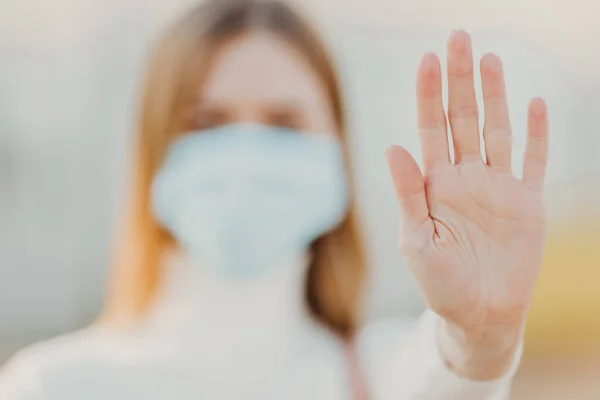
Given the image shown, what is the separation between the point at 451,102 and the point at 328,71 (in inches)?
9.0

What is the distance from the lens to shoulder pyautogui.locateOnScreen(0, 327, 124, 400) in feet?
2.27

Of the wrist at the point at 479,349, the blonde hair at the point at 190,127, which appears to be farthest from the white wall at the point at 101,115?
the wrist at the point at 479,349

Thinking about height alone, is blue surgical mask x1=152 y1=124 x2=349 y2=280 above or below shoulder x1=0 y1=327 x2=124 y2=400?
above

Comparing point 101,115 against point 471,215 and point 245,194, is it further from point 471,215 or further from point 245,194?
point 471,215

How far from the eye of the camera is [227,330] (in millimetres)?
689

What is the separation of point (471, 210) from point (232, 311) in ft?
0.88

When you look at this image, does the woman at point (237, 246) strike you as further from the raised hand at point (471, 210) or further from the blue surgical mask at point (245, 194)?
the raised hand at point (471, 210)

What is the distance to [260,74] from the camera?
69 centimetres

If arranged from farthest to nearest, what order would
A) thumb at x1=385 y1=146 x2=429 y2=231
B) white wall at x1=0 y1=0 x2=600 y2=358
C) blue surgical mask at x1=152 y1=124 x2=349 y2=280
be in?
1. white wall at x1=0 y1=0 x2=600 y2=358
2. blue surgical mask at x1=152 y1=124 x2=349 y2=280
3. thumb at x1=385 y1=146 x2=429 y2=231

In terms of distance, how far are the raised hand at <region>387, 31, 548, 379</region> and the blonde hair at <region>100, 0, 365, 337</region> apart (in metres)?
0.22

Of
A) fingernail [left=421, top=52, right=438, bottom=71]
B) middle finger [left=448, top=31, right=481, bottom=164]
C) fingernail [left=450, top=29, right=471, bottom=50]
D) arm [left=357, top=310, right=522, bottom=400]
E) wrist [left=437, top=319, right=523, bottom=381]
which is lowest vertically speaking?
arm [left=357, top=310, right=522, bottom=400]

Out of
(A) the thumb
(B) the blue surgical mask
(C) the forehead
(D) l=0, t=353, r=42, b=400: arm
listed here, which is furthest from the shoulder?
(A) the thumb

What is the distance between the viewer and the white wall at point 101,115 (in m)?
0.80

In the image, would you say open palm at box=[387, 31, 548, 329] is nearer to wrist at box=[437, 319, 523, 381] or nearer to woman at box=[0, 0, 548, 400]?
wrist at box=[437, 319, 523, 381]
